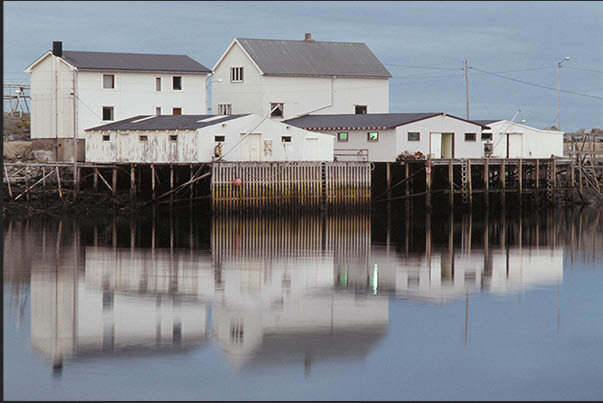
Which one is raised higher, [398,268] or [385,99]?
[385,99]

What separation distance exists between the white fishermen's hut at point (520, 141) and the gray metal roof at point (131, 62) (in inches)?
691

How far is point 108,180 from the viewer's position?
53344 mm

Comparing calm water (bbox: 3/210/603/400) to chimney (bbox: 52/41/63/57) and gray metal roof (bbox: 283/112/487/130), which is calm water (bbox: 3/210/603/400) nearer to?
gray metal roof (bbox: 283/112/487/130)

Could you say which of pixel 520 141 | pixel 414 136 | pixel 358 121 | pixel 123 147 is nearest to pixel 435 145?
pixel 414 136

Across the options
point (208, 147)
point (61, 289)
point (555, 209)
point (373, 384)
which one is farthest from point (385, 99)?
point (373, 384)

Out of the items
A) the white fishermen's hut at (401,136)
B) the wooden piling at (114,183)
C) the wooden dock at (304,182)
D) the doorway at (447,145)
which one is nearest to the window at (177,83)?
the wooden dock at (304,182)

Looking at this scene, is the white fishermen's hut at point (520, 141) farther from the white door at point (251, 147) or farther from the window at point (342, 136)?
the white door at point (251, 147)

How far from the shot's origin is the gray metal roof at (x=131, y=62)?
57.1 meters

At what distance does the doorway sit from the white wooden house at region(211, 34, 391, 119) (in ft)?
32.6

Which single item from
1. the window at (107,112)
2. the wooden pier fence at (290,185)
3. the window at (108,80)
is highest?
the window at (108,80)

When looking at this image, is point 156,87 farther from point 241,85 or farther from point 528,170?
point 528,170

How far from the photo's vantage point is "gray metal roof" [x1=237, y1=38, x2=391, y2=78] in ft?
214

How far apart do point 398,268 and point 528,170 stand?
33025 millimetres

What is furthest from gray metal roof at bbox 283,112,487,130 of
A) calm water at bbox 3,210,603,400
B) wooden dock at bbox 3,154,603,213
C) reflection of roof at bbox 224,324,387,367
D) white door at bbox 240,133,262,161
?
reflection of roof at bbox 224,324,387,367
